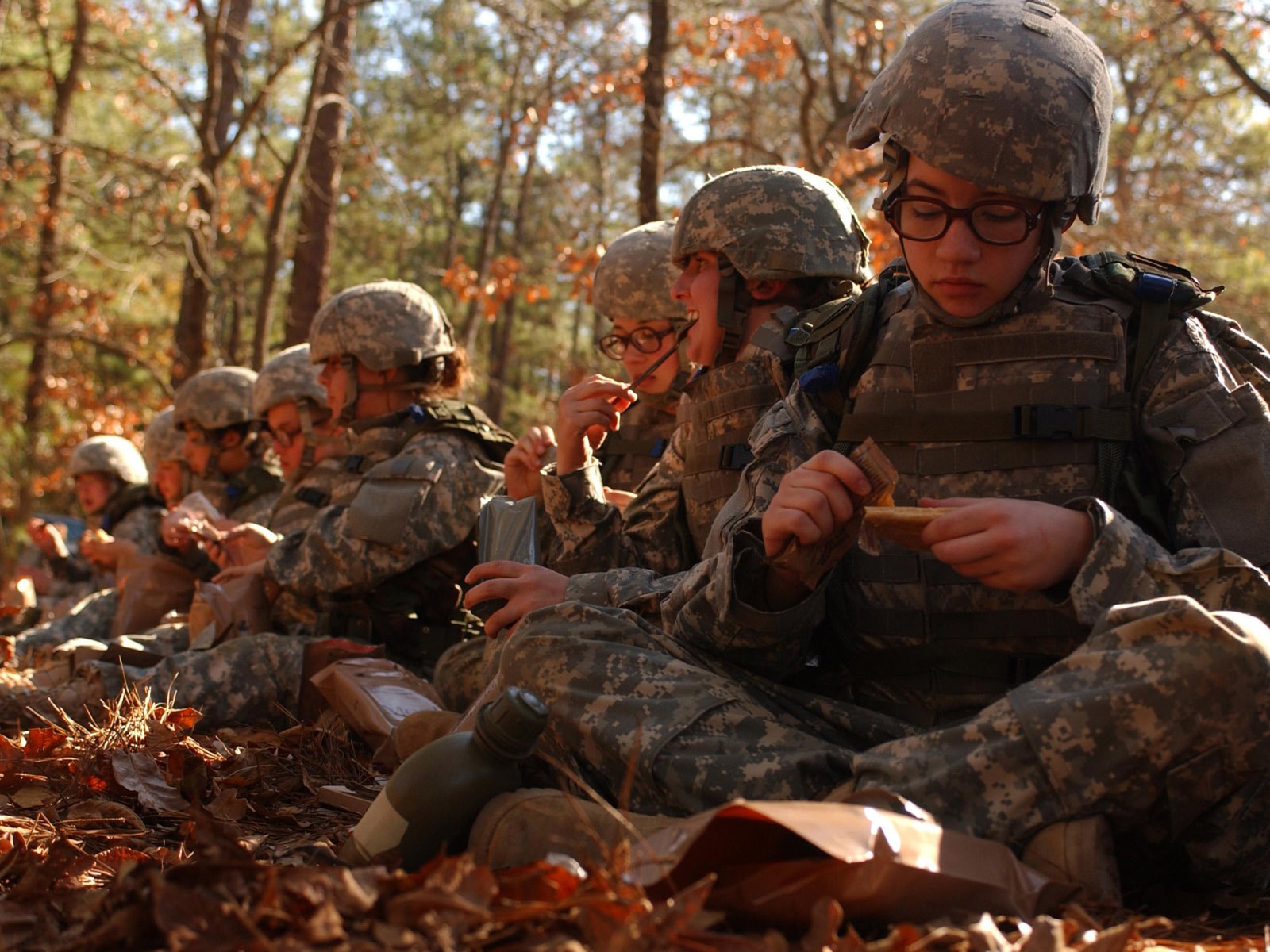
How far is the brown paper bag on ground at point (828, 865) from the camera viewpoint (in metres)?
1.97

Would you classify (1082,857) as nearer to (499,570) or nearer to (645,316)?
(499,570)

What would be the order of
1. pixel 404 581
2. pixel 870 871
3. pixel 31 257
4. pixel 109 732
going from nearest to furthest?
1. pixel 870 871
2. pixel 109 732
3. pixel 404 581
4. pixel 31 257

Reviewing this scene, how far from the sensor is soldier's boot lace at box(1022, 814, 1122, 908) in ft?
7.29

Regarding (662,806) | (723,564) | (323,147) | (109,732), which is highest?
(323,147)

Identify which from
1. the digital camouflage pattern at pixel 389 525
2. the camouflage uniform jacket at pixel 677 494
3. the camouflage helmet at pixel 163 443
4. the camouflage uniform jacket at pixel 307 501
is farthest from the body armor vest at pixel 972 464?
the camouflage helmet at pixel 163 443

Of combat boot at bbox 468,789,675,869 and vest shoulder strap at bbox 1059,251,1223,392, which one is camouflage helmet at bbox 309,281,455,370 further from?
combat boot at bbox 468,789,675,869

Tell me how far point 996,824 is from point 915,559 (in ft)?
2.77

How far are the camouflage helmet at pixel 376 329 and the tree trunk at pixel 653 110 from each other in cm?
345

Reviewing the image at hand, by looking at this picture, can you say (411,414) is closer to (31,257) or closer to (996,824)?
→ (996,824)

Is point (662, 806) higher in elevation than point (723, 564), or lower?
lower

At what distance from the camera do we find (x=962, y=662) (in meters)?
2.96

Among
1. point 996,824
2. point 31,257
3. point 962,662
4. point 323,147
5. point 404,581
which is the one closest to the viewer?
point 996,824

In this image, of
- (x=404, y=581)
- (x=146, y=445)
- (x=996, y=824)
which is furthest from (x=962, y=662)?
(x=146, y=445)

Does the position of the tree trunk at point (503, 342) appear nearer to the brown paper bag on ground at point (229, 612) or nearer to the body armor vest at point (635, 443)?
the body armor vest at point (635, 443)
